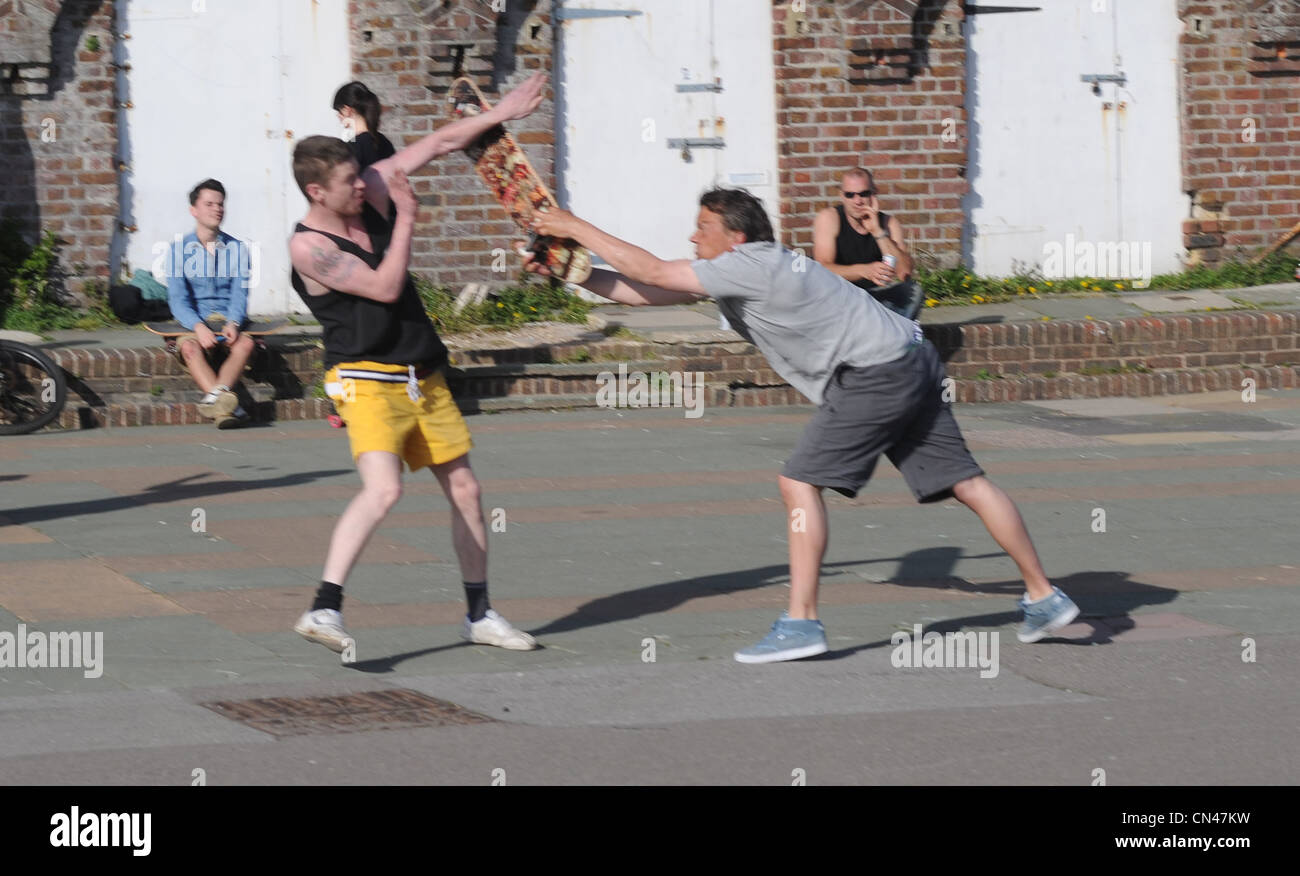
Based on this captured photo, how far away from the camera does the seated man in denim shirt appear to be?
41.9 ft

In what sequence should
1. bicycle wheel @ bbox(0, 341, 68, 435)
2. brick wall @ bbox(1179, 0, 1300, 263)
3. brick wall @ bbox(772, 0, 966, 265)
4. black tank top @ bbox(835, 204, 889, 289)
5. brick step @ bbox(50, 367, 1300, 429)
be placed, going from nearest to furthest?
bicycle wheel @ bbox(0, 341, 68, 435) → brick step @ bbox(50, 367, 1300, 429) → black tank top @ bbox(835, 204, 889, 289) → brick wall @ bbox(772, 0, 966, 265) → brick wall @ bbox(1179, 0, 1300, 263)

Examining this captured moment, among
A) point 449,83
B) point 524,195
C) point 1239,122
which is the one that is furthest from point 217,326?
point 1239,122

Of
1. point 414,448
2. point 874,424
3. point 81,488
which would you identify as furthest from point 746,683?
point 81,488

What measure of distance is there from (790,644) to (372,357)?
185cm

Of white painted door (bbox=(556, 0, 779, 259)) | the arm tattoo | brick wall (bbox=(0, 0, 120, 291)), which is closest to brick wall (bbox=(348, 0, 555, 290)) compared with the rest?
white painted door (bbox=(556, 0, 779, 259))

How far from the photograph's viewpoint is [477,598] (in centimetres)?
696

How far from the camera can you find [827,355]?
675cm

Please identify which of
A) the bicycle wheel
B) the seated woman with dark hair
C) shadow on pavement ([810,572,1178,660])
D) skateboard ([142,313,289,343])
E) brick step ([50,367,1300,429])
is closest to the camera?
shadow on pavement ([810,572,1178,660])

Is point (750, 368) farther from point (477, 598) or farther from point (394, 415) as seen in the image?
point (394, 415)

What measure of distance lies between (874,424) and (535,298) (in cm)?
937

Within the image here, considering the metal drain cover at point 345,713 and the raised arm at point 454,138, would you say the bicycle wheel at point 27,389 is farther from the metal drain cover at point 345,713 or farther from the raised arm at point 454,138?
the metal drain cover at point 345,713

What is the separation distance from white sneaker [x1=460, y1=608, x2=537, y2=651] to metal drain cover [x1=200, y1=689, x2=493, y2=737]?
66 cm

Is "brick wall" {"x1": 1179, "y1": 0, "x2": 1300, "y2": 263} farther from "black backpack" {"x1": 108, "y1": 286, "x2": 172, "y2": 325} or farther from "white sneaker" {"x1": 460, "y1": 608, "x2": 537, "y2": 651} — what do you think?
"white sneaker" {"x1": 460, "y1": 608, "x2": 537, "y2": 651}

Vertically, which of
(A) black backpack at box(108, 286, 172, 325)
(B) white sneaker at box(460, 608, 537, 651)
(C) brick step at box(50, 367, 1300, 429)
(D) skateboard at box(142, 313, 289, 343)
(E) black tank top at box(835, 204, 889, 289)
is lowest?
(B) white sneaker at box(460, 608, 537, 651)
